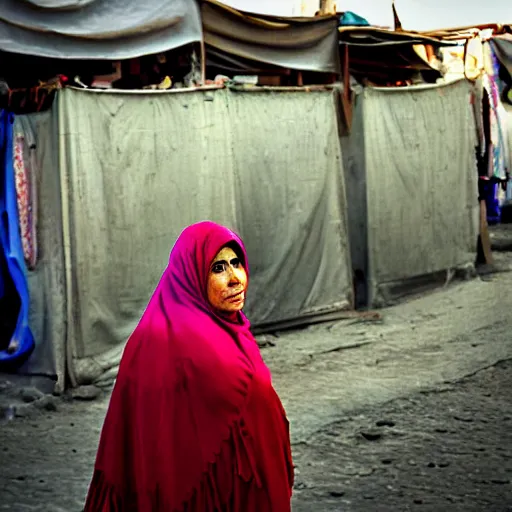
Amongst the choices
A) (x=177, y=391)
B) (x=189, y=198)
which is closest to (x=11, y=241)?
(x=189, y=198)

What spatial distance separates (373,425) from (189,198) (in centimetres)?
255

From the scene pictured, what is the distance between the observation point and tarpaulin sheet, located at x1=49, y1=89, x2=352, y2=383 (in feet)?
23.3

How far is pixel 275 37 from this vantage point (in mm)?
8789

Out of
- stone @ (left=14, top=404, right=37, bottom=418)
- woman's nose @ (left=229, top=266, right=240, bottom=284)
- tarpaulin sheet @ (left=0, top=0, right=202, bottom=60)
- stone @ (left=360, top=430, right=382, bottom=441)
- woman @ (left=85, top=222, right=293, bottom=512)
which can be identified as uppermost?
tarpaulin sheet @ (left=0, top=0, right=202, bottom=60)

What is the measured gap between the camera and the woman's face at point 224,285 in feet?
Answer: 11.2

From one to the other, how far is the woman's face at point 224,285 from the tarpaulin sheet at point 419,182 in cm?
658

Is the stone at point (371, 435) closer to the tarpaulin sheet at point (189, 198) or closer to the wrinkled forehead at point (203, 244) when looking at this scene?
the tarpaulin sheet at point (189, 198)

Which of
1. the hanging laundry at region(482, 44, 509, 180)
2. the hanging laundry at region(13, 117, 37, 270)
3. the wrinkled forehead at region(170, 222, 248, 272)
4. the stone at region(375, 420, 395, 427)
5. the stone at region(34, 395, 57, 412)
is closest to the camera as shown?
the wrinkled forehead at region(170, 222, 248, 272)

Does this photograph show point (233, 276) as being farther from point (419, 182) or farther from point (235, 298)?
point (419, 182)

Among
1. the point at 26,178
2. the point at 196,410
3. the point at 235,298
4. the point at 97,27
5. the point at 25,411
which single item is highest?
the point at 97,27

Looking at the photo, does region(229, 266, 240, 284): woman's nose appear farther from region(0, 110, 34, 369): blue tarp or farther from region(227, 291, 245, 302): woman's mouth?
region(0, 110, 34, 369): blue tarp

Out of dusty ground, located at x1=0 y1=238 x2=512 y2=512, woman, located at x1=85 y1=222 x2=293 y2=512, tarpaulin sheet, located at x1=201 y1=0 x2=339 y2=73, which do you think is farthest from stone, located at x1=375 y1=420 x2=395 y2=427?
tarpaulin sheet, located at x1=201 y1=0 x2=339 y2=73

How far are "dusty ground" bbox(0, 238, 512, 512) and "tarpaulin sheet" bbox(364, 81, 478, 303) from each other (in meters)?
1.11

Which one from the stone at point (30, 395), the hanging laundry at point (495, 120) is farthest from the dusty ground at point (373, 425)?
the hanging laundry at point (495, 120)
